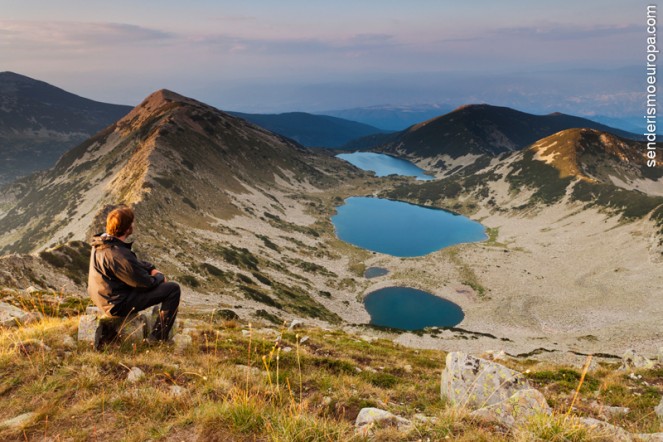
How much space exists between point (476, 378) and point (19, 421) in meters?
9.04

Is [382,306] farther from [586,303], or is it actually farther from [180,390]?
[180,390]

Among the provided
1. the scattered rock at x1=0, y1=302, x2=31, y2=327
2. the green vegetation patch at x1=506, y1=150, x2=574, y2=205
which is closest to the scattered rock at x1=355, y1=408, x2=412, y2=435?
the scattered rock at x1=0, y1=302, x2=31, y2=327

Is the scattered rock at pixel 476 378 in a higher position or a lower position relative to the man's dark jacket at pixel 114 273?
lower

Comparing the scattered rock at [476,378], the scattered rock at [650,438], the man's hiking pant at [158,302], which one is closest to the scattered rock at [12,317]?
the man's hiking pant at [158,302]

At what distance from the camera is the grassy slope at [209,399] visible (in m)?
5.33

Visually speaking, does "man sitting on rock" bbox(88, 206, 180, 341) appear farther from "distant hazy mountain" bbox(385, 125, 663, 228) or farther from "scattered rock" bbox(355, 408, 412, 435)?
"distant hazy mountain" bbox(385, 125, 663, 228)

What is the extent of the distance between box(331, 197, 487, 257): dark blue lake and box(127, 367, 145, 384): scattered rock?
11939 cm

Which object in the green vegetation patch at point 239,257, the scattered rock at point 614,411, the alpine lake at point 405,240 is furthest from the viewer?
the alpine lake at point 405,240

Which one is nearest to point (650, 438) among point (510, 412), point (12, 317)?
point (510, 412)

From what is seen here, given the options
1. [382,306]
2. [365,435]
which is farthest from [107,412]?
[382,306]

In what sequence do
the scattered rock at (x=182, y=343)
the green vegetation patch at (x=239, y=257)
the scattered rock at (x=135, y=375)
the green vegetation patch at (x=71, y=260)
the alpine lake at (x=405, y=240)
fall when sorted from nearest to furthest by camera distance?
1. the scattered rock at (x=135, y=375)
2. the scattered rock at (x=182, y=343)
3. the green vegetation patch at (x=71, y=260)
4. the green vegetation patch at (x=239, y=257)
5. the alpine lake at (x=405, y=240)

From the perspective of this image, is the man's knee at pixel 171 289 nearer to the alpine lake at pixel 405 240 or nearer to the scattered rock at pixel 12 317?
the scattered rock at pixel 12 317

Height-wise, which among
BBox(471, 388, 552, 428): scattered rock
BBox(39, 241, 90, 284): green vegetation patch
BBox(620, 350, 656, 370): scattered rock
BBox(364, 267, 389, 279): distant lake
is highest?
BBox(471, 388, 552, 428): scattered rock

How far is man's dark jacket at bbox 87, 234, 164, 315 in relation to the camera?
26.9 ft
